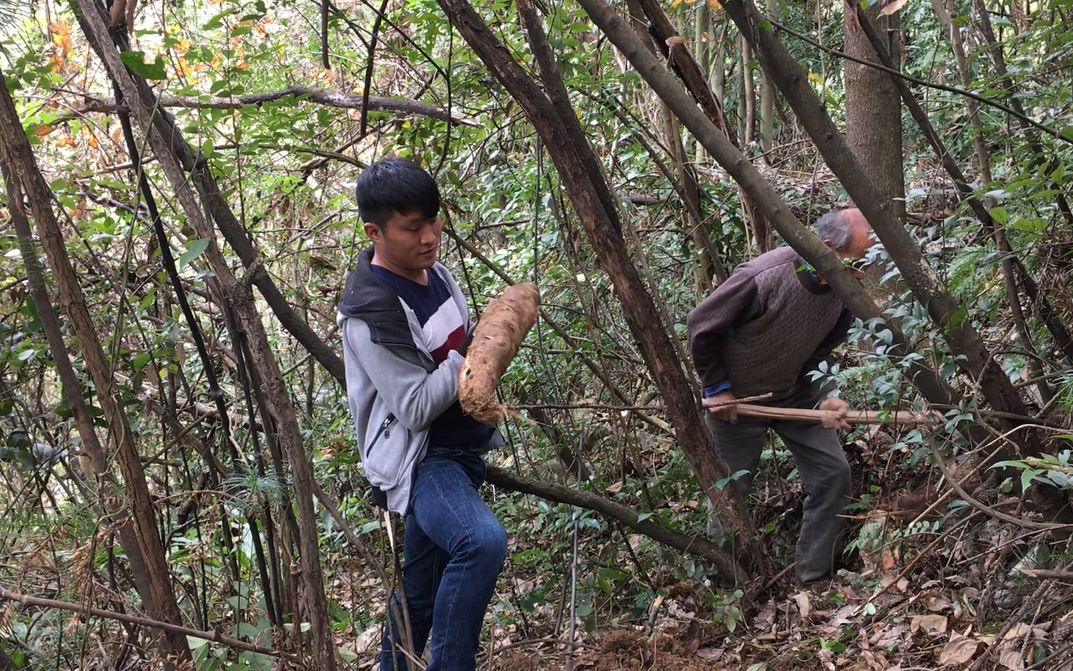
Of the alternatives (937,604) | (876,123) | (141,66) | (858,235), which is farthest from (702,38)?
(141,66)

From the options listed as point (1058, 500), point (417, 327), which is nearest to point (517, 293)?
point (417, 327)

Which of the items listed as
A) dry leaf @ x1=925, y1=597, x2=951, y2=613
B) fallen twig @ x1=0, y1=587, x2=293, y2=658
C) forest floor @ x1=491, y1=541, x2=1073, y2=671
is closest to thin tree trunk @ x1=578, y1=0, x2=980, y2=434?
forest floor @ x1=491, y1=541, x2=1073, y2=671

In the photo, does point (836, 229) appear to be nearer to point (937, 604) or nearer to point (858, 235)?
point (858, 235)

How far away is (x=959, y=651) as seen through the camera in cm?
326

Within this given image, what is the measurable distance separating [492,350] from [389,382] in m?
0.33

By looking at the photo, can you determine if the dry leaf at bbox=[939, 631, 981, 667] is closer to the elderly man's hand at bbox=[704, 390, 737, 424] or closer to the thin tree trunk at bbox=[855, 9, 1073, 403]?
the thin tree trunk at bbox=[855, 9, 1073, 403]

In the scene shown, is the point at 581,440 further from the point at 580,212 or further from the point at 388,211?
the point at 388,211

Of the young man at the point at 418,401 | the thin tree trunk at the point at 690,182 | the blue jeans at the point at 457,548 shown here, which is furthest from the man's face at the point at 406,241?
the thin tree trunk at the point at 690,182

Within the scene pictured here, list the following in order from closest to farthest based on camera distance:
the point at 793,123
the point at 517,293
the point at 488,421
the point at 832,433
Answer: the point at 488,421, the point at 517,293, the point at 832,433, the point at 793,123

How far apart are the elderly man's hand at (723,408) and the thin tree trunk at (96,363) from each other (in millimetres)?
2588

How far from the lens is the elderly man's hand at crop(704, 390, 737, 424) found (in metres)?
4.44

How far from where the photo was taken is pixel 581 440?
415cm

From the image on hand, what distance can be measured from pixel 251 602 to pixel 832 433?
111 inches

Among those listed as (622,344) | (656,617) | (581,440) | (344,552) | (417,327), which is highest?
(417,327)
